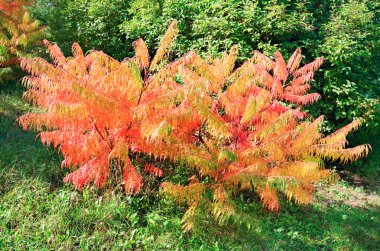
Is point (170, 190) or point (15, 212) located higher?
point (170, 190)

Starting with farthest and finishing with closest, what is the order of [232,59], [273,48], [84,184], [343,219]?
[273,48] < [343,219] < [232,59] < [84,184]

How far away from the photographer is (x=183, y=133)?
208 inches

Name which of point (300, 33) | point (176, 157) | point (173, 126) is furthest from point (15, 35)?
point (300, 33)

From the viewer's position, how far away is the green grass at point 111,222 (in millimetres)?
4824

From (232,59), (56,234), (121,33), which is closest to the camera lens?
(56,234)

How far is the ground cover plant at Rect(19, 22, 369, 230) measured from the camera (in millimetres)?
4664

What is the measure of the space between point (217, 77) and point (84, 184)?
238 centimetres

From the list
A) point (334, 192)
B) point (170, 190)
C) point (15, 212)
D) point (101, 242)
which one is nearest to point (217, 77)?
point (170, 190)

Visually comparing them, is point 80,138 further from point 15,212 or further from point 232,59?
point 232,59

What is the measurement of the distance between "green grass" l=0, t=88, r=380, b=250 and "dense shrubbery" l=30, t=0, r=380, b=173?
2602 millimetres

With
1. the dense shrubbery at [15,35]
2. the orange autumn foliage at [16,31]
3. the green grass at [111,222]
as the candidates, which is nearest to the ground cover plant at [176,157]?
the green grass at [111,222]

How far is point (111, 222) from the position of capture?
5.09 meters

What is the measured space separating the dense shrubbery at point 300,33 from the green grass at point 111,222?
8.54ft

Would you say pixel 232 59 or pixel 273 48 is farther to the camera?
pixel 273 48
